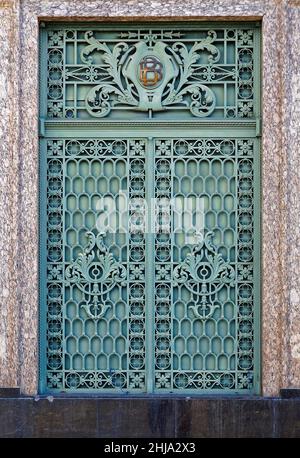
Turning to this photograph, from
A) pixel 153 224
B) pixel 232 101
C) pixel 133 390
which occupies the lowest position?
pixel 133 390

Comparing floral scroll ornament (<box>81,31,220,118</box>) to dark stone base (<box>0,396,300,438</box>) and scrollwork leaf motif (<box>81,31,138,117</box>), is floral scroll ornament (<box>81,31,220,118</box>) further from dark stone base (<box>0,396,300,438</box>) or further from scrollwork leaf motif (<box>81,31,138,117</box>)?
dark stone base (<box>0,396,300,438</box>)

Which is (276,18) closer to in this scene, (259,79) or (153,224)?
(259,79)

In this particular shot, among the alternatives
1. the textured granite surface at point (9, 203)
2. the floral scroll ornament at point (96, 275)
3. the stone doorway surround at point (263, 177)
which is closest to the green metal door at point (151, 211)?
the floral scroll ornament at point (96, 275)

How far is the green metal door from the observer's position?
7.19 meters

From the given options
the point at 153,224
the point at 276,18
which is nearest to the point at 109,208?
the point at 153,224

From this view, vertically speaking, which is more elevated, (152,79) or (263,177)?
(152,79)

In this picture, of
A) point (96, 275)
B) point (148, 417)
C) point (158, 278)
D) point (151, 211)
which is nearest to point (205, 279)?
point (158, 278)

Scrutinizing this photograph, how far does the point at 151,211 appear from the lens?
7219mm

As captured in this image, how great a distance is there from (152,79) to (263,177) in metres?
1.15

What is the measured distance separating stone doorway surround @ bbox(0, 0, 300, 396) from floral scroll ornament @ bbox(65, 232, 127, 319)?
36 centimetres

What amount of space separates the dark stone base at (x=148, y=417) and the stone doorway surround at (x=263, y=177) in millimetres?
159

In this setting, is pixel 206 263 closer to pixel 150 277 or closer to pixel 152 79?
pixel 150 277

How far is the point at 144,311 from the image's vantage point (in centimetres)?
720

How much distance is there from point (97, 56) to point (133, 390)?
8.58 ft
